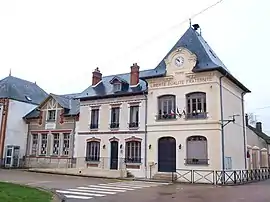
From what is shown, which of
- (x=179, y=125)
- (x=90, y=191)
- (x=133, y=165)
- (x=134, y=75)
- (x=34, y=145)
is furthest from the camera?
(x=34, y=145)

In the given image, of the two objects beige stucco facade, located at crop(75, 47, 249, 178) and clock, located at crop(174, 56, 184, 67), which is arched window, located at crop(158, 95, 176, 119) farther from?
clock, located at crop(174, 56, 184, 67)

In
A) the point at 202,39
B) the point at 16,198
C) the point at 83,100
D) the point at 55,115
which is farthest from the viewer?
the point at 55,115

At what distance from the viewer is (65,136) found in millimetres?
27750

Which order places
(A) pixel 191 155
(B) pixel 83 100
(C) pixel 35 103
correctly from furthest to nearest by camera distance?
(C) pixel 35 103
(B) pixel 83 100
(A) pixel 191 155

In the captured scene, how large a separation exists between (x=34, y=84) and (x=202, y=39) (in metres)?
20.3

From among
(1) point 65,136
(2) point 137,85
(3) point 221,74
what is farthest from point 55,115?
(3) point 221,74

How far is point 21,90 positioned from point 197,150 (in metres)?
19.9

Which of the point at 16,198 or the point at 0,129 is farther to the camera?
the point at 0,129

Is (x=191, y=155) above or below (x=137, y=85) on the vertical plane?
below

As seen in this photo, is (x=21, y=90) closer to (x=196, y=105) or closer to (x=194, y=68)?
(x=194, y=68)

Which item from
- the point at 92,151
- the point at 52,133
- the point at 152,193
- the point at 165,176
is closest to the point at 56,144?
the point at 52,133

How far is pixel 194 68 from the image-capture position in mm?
21125

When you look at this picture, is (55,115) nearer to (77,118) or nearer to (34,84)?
(77,118)

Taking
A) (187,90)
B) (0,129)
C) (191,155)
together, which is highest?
(187,90)
